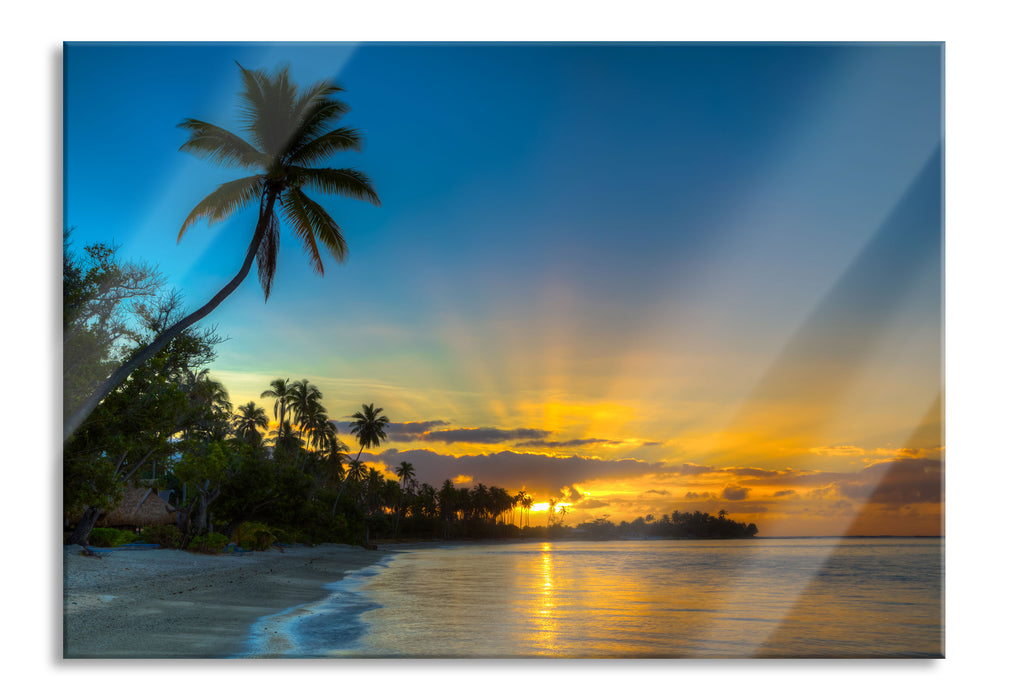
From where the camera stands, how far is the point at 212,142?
5445 millimetres

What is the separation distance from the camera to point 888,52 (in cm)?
506

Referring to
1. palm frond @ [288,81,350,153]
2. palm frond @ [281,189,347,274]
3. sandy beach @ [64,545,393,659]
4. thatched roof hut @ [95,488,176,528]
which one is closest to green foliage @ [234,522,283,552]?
thatched roof hut @ [95,488,176,528]

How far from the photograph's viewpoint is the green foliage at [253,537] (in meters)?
18.6

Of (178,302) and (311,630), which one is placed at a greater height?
(178,302)

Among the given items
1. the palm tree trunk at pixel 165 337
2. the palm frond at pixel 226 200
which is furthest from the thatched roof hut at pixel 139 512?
the palm frond at pixel 226 200

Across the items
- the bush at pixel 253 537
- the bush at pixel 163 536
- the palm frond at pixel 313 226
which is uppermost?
the palm frond at pixel 313 226

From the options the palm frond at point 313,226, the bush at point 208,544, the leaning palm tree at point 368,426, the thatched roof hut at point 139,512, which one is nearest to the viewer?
the palm frond at point 313,226

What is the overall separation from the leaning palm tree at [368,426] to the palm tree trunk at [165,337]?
2.06 m

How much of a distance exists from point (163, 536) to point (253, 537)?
A: 348cm

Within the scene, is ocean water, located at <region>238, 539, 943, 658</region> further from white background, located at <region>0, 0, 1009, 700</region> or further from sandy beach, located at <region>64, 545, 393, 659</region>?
sandy beach, located at <region>64, 545, 393, 659</region>

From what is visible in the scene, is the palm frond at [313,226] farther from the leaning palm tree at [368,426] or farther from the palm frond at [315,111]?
the leaning palm tree at [368,426]

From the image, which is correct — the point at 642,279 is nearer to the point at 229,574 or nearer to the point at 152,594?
the point at 152,594

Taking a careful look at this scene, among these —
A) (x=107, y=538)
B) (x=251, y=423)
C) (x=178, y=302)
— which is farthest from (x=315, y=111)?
(x=251, y=423)
